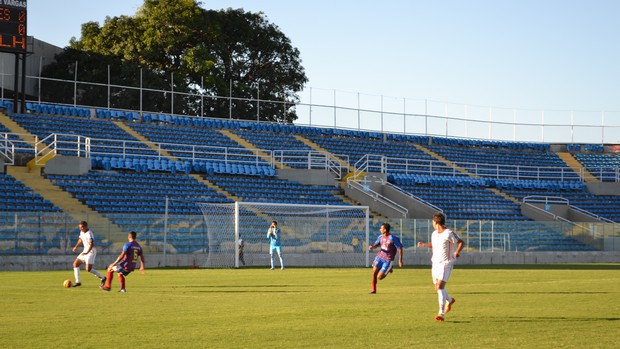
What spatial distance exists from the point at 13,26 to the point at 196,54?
80.6 ft

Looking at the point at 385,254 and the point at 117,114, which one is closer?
the point at 385,254

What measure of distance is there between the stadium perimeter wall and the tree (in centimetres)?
2176

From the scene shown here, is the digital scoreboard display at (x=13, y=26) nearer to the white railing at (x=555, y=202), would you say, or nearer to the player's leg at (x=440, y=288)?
the white railing at (x=555, y=202)

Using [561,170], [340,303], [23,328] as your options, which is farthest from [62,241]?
[561,170]

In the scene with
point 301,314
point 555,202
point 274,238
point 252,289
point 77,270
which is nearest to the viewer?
point 301,314

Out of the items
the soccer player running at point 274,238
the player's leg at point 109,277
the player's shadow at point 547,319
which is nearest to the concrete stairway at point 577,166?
the soccer player running at point 274,238

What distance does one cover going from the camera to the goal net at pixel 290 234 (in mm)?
38219

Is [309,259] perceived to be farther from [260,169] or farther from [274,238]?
[260,169]

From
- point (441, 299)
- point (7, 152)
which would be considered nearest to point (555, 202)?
point (7, 152)

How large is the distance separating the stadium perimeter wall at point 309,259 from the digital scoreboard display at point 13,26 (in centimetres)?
1253

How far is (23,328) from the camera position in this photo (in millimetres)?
14703

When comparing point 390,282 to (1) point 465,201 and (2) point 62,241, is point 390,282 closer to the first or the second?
(2) point 62,241

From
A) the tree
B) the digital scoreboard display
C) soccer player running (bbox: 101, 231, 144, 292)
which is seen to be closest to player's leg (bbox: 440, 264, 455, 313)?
soccer player running (bbox: 101, 231, 144, 292)

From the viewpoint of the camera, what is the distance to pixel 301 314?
1722 cm
